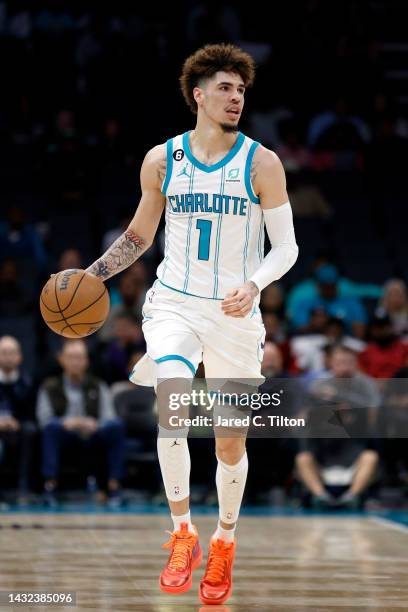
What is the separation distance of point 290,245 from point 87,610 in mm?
2000

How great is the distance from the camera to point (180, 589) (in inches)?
237

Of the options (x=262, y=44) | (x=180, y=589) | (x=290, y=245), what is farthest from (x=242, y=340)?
(x=262, y=44)

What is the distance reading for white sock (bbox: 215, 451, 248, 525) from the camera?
6.39 metres

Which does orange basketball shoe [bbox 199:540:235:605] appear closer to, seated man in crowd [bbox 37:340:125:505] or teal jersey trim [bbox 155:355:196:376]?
teal jersey trim [bbox 155:355:196:376]

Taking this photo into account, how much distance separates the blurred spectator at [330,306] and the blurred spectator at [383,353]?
635 mm

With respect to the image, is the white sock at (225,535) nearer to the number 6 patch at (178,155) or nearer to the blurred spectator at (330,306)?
the number 6 patch at (178,155)

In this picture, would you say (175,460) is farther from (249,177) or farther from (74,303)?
(249,177)

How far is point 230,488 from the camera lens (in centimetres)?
639

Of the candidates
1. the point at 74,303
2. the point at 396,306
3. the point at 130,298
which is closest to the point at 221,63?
the point at 74,303

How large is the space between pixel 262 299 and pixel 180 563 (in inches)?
324

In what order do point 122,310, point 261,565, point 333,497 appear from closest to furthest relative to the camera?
point 261,565
point 333,497
point 122,310

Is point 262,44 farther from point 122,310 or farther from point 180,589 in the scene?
point 180,589

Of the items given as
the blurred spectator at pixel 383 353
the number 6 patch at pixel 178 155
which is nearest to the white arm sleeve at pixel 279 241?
the number 6 patch at pixel 178 155

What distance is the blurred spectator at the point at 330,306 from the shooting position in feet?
47.6
